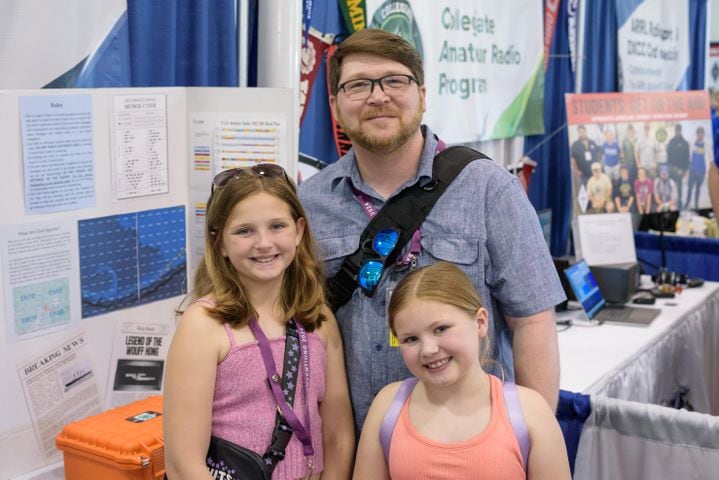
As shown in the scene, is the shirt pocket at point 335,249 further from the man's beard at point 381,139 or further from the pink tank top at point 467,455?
the pink tank top at point 467,455

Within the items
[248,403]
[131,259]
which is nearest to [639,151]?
[131,259]

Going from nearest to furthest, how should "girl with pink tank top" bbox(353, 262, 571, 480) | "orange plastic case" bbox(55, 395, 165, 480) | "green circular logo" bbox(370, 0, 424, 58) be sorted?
"girl with pink tank top" bbox(353, 262, 571, 480), "orange plastic case" bbox(55, 395, 165, 480), "green circular logo" bbox(370, 0, 424, 58)

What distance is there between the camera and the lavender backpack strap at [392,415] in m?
1.56

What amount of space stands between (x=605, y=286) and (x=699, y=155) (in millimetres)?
1466

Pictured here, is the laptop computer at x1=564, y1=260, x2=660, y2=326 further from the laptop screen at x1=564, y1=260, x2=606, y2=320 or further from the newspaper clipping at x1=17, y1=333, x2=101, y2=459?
the newspaper clipping at x1=17, y1=333, x2=101, y2=459

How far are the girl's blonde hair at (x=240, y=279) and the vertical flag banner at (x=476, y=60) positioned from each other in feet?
6.01

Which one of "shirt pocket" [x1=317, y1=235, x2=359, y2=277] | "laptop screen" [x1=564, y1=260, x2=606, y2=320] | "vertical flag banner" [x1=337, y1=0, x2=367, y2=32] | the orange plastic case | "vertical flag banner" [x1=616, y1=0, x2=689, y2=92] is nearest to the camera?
"shirt pocket" [x1=317, y1=235, x2=359, y2=277]

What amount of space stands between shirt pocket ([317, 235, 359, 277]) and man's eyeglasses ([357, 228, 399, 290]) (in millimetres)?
51

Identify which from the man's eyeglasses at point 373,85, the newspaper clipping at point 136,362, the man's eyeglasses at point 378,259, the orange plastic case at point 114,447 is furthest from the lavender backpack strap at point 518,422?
the newspaper clipping at point 136,362

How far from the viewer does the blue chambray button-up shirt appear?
1.66 metres

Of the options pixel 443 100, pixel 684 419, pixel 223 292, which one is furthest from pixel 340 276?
pixel 443 100

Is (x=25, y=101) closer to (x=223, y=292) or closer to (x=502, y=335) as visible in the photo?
(x=223, y=292)

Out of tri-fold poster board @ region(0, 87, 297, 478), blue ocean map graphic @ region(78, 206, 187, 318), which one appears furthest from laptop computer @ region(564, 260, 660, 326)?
blue ocean map graphic @ region(78, 206, 187, 318)

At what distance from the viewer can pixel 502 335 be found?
5.74 feet
